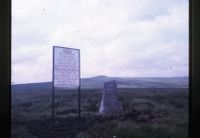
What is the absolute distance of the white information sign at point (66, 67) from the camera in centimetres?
129

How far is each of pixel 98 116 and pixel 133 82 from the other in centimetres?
20

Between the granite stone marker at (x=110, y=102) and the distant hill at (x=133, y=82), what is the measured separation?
0.08 feet

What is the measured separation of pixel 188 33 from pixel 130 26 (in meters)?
0.25

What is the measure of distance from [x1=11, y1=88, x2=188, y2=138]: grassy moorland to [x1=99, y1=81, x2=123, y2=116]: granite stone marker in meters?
0.02

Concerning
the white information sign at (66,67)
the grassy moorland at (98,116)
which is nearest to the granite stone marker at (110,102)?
the grassy moorland at (98,116)

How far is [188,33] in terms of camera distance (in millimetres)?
1429

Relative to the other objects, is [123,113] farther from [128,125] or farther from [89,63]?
[89,63]

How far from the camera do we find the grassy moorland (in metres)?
1.27

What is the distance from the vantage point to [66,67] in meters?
1.33
